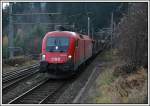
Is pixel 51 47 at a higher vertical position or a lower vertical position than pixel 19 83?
higher

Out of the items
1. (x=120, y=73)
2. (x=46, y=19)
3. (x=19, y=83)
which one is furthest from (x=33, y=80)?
A: (x=46, y=19)

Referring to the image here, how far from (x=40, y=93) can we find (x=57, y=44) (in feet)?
13.5

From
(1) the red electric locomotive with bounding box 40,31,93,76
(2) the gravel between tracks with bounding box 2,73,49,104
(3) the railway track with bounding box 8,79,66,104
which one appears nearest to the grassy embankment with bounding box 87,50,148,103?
(3) the railway track with bounding box 8,79,66,104

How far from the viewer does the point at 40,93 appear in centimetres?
1552

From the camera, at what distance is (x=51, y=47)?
19.0 m

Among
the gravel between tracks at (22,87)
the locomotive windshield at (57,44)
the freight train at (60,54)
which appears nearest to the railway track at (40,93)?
the gravel between tracks at (22,87)

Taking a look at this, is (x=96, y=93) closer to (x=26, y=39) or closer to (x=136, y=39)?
(x=136, y=39)

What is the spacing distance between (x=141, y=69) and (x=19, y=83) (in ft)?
20.2

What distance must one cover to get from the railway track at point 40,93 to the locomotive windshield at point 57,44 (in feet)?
5.17

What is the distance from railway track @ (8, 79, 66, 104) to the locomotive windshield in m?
1.57

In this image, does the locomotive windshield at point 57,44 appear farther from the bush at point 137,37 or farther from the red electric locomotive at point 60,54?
the bush at point 137,37

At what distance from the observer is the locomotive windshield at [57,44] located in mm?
18859

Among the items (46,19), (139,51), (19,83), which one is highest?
(46,19)

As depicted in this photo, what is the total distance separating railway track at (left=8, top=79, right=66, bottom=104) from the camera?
13703 millimetres
